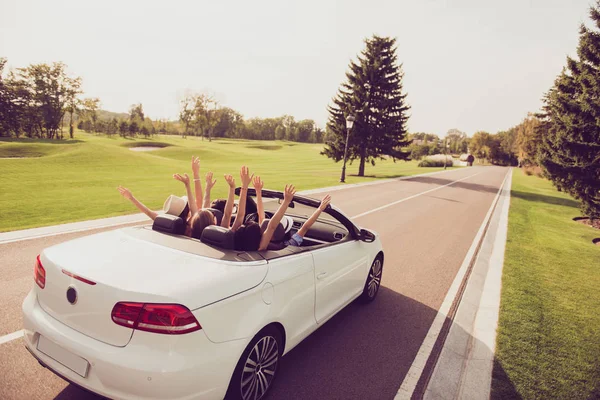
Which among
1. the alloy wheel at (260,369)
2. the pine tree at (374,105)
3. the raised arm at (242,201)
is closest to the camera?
the alloy wheel at (260,369)

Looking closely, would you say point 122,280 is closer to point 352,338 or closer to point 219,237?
point 219,237

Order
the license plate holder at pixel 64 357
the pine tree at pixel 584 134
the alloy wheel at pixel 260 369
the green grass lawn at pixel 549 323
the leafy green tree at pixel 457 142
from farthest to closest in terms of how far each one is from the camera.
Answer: the leafy green tree at pixel 457 142, the pine tree at pixel 584 134, the green grass lawn at pixel 549 323, the alloy wheel at pixel 260 369, the license plate holder at pixel 64 357

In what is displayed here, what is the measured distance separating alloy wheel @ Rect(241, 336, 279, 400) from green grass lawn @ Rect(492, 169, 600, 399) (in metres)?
2.19

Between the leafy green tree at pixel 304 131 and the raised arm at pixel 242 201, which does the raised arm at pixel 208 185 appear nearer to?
the raised arm at pixel 242 201

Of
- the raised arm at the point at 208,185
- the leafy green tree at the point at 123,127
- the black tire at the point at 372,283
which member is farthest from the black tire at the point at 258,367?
the leafy green tree at the point at 123,127

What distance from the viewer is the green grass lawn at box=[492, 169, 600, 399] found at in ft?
11.2

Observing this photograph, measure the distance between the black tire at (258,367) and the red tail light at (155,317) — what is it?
0.61 meters

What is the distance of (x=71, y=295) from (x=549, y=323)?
5800mm

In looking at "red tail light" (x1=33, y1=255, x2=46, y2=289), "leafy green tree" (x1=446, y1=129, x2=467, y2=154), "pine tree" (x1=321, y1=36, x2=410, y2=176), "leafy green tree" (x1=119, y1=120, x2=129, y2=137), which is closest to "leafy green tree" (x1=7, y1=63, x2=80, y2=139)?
"leafy green tree" (x1=119, y1=120, x2=129, y2=137)

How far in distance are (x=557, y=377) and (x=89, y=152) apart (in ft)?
111

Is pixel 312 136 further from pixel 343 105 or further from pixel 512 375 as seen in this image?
pixel 512 375

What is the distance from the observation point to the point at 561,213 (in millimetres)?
16875

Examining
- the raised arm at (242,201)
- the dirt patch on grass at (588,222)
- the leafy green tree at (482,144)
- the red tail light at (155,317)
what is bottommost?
the dirt patch on grass at (588,222)

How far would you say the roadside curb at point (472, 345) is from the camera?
10.7ft
